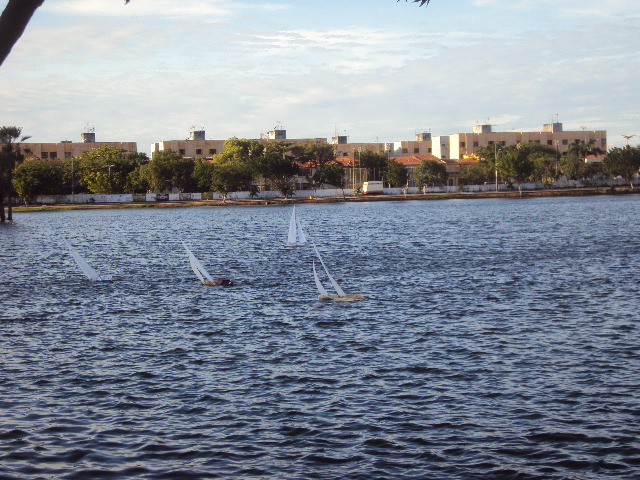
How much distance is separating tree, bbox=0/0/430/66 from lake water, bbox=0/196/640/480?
10265 millimetres

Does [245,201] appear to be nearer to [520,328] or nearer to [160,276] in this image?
[160,276]

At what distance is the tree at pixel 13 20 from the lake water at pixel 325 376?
33.7ft

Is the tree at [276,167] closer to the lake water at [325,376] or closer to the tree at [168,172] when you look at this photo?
the tree at [168,172]

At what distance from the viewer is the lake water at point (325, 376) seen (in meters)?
16.8

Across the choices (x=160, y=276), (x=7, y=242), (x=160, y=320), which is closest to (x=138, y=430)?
(x=160, y=320)

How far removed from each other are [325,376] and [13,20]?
54.5 feet

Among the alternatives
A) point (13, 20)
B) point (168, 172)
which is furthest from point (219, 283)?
point (168, 172)

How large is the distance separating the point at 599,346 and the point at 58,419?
1667 cm

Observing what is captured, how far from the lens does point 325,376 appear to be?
76.0 ft

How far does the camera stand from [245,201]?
188 metres

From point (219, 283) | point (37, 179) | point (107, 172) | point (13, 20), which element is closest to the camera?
point (13, 20)

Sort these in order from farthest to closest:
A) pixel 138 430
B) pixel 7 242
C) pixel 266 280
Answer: pixel 7 242
pixel 266 280
pixel 138 430

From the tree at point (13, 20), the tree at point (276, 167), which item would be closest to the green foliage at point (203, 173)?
the tree at point (276, 167)

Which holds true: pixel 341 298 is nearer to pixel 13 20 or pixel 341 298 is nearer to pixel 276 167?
pixel 13 20
